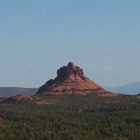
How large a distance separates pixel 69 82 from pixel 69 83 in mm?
820

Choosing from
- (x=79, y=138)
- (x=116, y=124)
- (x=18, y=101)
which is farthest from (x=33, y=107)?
(x=79, y=138)

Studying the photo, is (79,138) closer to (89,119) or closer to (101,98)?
(89,119)

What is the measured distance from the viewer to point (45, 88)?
147 m

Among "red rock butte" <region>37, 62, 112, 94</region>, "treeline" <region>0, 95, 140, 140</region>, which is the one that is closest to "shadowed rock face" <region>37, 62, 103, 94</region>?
A: "red rock butte" <region>37, 62, 112, 94</region>

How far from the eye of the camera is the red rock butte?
14175cm

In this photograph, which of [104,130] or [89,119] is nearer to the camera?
[104,130]

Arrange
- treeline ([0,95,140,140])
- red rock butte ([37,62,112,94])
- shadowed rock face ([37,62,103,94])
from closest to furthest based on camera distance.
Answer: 1. treeline ([0,95,140,140])
2. red rock butte ([37,62,112,94])
3. shadowed rock face ([37,62,103,94])

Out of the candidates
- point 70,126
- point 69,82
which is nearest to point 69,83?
point 69,82

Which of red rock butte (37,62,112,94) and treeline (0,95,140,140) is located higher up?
red rock butte (37,62,112,94)

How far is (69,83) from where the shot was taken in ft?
474

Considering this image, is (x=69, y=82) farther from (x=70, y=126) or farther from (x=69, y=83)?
(x=70, y=126)

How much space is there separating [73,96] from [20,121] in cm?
5831

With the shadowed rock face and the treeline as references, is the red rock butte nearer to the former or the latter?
the shadowed rock face

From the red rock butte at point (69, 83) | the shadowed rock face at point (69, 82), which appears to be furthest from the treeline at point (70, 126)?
the shadowed rock face at point (69, 82)
